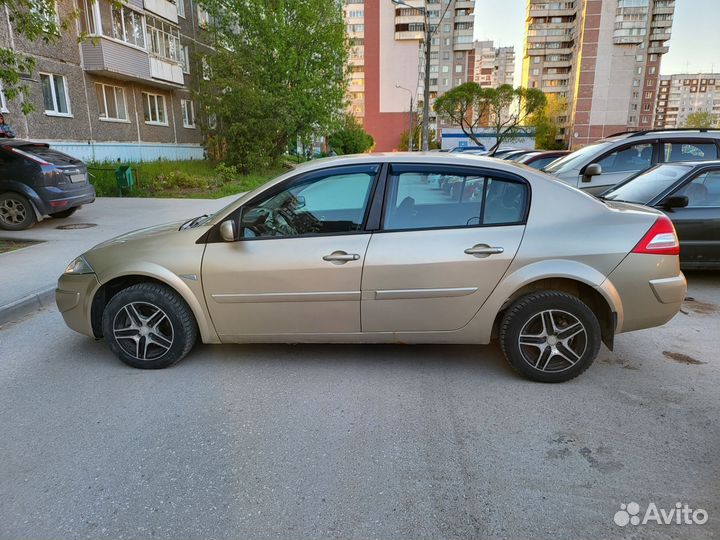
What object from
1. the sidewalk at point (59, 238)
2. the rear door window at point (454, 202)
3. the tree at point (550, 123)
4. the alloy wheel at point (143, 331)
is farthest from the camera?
the tree at point (550, 123)

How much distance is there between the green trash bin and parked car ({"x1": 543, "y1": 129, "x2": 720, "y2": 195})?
44.2ft

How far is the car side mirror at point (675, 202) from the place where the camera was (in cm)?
594

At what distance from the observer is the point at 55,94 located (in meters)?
19.1

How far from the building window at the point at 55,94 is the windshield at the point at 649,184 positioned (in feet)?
64.8

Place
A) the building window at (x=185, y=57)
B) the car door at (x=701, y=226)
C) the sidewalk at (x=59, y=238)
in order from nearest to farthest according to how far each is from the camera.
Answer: the sidewalk at (x=59, y=238) < the car door at (x=701, y=226) < the building window at (x=185, y=57)

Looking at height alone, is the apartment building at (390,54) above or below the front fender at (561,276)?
above

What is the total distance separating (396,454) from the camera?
2.77 m

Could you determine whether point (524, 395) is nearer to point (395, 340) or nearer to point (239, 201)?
point (395, 340)

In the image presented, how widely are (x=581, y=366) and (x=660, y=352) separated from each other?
45.9 inches

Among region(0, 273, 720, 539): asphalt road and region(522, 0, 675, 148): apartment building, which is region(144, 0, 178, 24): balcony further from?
region(522, 0, 675, 148): apartment building

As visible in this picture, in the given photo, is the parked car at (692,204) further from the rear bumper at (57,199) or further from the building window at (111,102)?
the building window at (111,102)

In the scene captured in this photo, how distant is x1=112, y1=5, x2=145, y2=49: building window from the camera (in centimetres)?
2204

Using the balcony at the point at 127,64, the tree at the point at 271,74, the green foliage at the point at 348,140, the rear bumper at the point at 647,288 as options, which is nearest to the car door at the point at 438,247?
the rear bumper at the point at 647,288

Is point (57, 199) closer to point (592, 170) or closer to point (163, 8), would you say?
point (592, 170)
